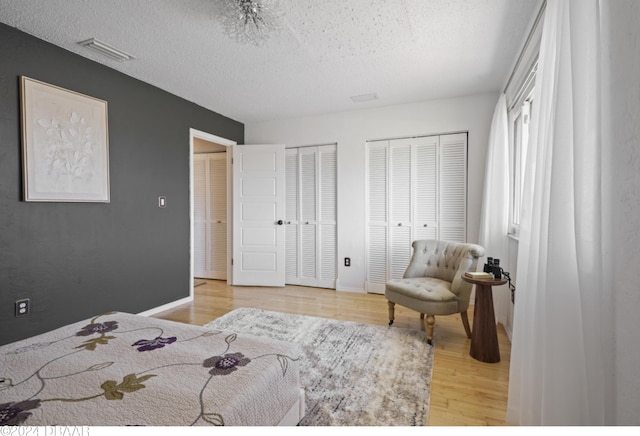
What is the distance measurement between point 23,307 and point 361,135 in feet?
12.8

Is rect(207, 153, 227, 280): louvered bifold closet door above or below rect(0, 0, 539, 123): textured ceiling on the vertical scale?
below

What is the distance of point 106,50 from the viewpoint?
258cm

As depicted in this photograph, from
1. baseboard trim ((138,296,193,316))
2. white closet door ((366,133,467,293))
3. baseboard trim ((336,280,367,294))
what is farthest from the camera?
baseboard trim ((336,280,367,294))

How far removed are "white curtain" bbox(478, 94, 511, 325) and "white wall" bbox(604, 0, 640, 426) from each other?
2183 millimetres

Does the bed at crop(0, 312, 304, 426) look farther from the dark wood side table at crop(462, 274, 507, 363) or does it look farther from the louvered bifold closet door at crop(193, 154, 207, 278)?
the louvered bifold closet door at crop(193, 154, 207, 278)

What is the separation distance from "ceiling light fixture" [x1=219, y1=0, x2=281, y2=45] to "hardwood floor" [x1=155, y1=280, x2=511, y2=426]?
8.71 ft

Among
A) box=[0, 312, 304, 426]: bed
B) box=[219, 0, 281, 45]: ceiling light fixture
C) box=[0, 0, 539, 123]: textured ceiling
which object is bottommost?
box=[0, 312, 304, 426]: bed

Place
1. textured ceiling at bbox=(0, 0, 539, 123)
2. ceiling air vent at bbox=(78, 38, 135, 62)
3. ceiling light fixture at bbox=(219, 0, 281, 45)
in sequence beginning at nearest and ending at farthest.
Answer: ceiling light fixture at bbox=(219, 0, 281, 45) → textured ceiling at bbox=(0, 0, 539, 123) → ceiling air vent at bbox=(78, 38, 135, 62)

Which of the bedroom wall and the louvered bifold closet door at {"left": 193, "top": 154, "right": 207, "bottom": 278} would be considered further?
the louvered bifold closet door at {"left": 193, "top": 154, "right": 207, "bottom": 278}

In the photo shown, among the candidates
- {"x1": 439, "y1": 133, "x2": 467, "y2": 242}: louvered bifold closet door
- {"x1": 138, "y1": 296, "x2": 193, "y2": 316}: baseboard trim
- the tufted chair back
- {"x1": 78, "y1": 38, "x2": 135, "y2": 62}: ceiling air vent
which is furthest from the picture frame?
{"x1": 439, "y1": 133, "x2": 467, "y2": 242}: louvered bifold closet door

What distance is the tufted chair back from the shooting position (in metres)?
2.63

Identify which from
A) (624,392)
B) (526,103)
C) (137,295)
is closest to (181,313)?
(137,295)

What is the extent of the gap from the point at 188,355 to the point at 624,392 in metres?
1.54

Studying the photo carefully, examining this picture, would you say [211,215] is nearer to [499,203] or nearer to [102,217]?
[102,217]
